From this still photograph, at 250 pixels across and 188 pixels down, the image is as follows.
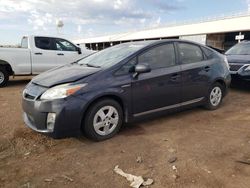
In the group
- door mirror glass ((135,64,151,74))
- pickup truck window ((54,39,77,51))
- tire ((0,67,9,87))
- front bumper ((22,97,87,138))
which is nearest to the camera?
front bumper ((22,97,87,138))

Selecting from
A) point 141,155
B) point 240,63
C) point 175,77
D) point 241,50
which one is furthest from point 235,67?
point 141,155

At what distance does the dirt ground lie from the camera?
3508mm

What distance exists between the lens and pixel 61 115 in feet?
13.9

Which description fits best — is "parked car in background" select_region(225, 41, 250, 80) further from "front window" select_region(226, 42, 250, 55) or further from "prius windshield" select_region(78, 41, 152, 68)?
"prius windshield" select_region(78, 41, 152, 68)

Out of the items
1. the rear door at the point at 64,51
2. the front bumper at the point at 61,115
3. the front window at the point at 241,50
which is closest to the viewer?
the front bumper at the point at 61,115

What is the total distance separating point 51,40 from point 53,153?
752 cm

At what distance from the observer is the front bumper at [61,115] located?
13.9ft

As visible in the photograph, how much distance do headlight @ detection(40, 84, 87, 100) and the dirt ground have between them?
0.78m

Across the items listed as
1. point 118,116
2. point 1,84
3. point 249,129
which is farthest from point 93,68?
point 1,84

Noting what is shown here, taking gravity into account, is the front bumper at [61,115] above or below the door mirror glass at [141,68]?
below

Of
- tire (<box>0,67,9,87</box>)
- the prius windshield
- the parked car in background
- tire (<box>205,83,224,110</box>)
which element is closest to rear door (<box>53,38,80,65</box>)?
tire (<box>0,67,9,87</box>)

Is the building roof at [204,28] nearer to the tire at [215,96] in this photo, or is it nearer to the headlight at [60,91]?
the tire at [215,96]

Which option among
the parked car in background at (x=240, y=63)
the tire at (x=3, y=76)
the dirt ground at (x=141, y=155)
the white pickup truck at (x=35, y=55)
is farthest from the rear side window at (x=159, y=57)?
the tire at (x=3, y=76)

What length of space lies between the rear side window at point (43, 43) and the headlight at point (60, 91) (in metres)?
6.80
